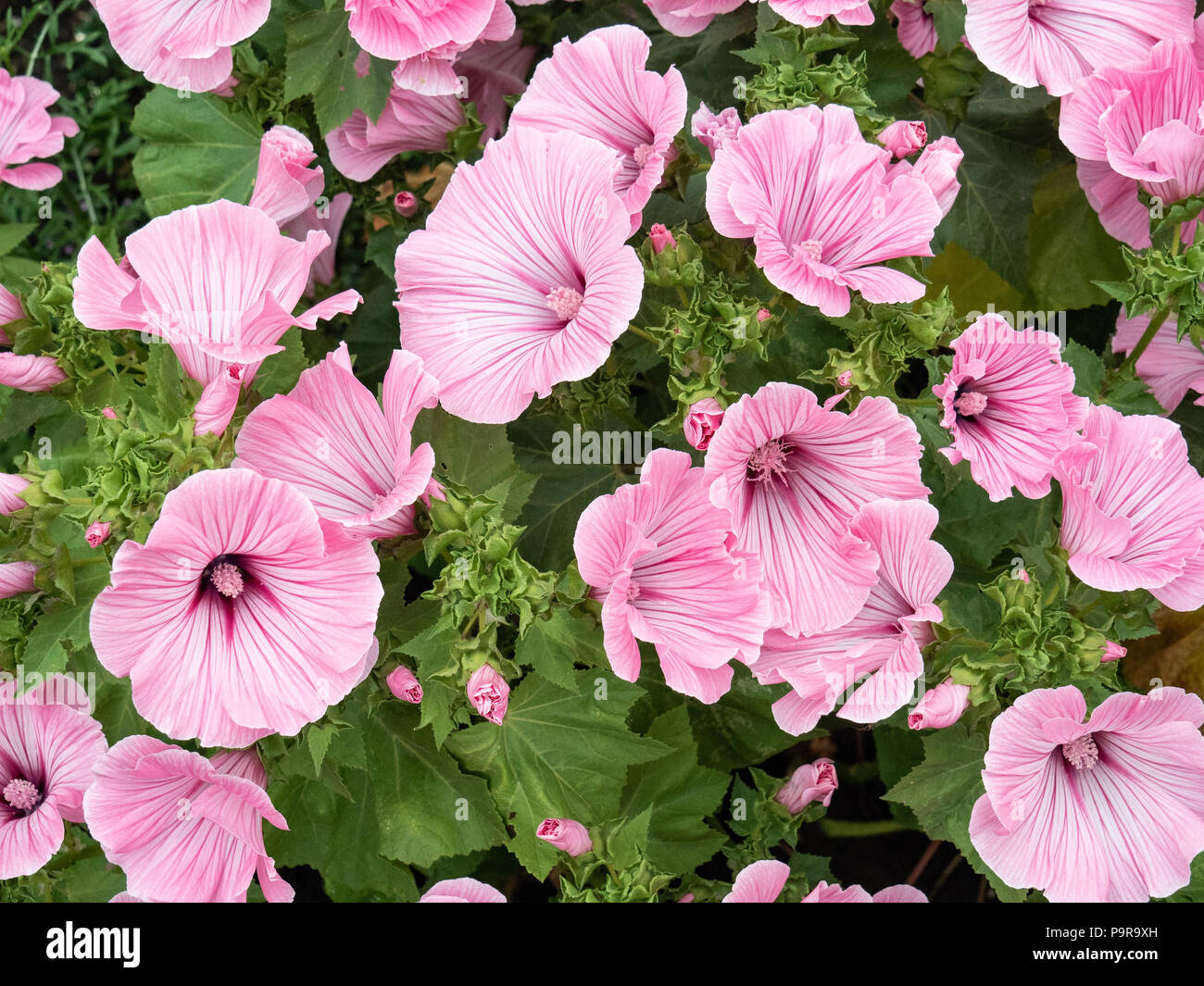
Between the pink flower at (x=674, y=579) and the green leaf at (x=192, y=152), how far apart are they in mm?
1158

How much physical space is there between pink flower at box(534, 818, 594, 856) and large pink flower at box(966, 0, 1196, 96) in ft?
3.74

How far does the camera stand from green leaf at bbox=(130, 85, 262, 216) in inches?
81.7

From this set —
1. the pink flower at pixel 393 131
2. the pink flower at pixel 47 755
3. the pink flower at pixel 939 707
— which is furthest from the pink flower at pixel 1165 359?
the pink flower at pixel 47 755

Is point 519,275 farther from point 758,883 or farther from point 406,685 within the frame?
point 758,883

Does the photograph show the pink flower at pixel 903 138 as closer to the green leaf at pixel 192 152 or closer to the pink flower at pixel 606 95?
the pink flower at pixel 606 95

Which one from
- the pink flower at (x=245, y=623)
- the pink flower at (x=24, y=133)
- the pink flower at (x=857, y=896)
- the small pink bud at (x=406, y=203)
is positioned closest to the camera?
the pink flower at (x=245, y=623)

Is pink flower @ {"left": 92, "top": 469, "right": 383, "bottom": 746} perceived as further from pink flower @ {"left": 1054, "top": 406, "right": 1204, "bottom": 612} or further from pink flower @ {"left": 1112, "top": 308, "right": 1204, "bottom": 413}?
pink flower @ {"left": 1112, "top": 308, "right": 1204, "bottom": 413}

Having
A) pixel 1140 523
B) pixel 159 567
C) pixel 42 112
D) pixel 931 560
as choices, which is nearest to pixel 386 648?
pixel 159 567

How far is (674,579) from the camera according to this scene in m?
1.36

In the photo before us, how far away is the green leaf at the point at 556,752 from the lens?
159 cm

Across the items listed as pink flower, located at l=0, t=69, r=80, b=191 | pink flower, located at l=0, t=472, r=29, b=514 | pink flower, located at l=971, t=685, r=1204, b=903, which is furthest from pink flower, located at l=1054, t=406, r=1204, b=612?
pink flower, located at l=0, t=69, r=80, b=191

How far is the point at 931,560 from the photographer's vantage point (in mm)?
1347

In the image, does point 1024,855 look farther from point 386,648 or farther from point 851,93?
point 851,93
